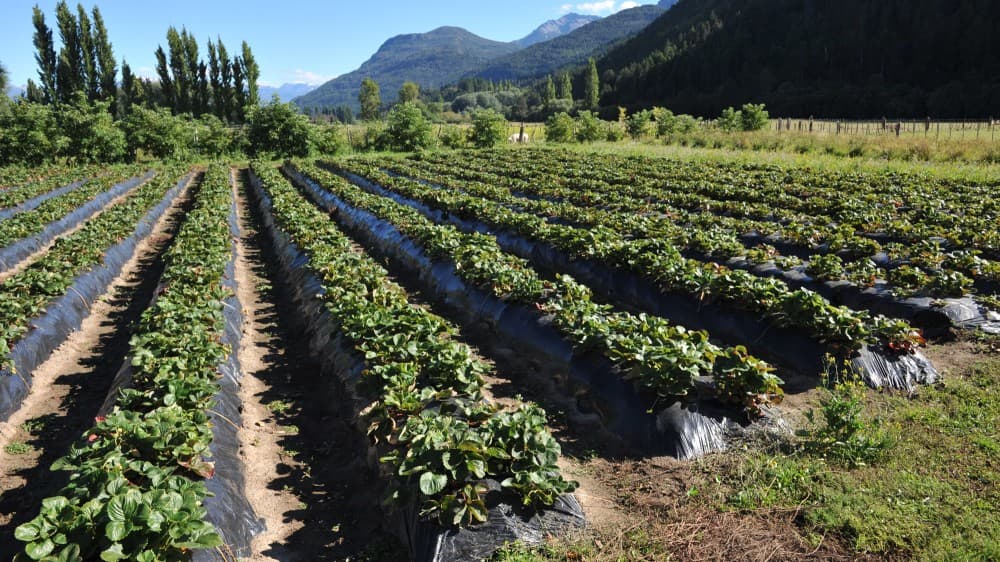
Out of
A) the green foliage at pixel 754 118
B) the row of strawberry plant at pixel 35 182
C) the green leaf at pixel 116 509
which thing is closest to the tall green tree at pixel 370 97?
the row of strawberry plant at pixel 35 182

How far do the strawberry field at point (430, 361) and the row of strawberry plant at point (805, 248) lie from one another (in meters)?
0.06

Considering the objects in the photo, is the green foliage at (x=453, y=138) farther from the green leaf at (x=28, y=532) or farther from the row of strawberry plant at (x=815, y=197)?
the green leaf at (x=28, y=532)

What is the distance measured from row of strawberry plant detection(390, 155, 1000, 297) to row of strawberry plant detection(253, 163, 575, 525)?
6.08 m

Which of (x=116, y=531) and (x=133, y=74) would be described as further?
(x=133, y=74)

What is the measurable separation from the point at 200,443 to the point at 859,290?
28.3ft

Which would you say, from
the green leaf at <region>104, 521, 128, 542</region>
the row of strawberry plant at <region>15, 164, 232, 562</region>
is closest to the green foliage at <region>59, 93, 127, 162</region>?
the row of strawberry plant at <region>15, 164, 232, 562</region>

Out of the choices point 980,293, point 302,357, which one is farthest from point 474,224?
point 980,293

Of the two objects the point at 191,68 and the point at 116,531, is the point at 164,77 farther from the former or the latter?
the point at 116,531

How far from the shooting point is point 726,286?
7.66 metres

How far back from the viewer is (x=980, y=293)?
8.26m

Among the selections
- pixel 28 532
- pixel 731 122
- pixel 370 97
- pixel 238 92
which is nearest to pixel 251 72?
pixel 238 92

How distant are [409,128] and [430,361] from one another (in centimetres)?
3805

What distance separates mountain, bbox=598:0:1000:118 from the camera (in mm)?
60319

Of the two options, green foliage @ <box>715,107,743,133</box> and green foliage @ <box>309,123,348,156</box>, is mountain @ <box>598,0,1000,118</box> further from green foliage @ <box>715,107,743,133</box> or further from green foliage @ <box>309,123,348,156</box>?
green foliage @ <box>309,123,348,156</box>
